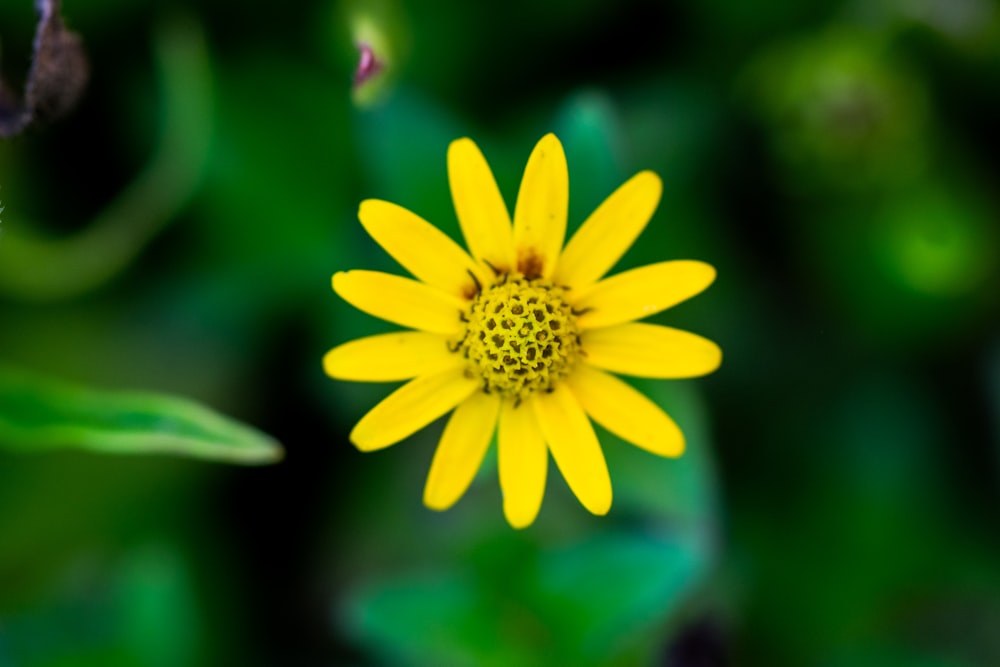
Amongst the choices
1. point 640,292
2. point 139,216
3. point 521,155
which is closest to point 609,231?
point 640,292

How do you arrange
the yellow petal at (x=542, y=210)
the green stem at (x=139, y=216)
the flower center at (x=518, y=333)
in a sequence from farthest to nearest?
the green stem at (x=139, y=216) → the flower center at (x=518, y=333) → the yellow petal at (x=542, y=210)

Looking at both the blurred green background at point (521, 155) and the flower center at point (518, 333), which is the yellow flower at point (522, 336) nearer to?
the flower center at point (518, 333)

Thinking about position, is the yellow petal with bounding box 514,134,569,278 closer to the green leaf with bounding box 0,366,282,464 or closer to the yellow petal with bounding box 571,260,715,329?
the yellow petal with bounding box 571,260,715,329

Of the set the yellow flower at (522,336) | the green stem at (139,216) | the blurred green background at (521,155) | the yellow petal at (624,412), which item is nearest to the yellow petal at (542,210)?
the yellow flower at (522,336)

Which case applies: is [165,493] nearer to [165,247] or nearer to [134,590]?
[134,590]

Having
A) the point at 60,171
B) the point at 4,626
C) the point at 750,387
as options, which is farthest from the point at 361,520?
the point at 60,171

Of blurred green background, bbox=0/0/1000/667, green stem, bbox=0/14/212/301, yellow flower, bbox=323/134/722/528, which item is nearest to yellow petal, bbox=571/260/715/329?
yellow flower, bbox=323/134/722/528
